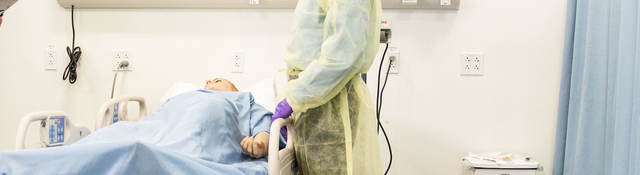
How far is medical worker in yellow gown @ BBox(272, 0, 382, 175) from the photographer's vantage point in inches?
52.2

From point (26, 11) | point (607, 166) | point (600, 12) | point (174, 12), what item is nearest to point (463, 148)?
point (607, 166)

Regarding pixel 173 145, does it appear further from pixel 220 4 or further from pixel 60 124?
pixel 220 4

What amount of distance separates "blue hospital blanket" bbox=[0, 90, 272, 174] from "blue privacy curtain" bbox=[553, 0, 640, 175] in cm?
120

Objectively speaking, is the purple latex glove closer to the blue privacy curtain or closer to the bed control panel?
the bed control panel

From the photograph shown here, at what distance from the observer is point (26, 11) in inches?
96.9

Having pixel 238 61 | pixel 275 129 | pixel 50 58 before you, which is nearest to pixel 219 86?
pixel 238 61

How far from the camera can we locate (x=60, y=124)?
71.4 inches

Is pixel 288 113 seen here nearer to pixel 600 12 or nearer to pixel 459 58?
Answer: pixel 459 58

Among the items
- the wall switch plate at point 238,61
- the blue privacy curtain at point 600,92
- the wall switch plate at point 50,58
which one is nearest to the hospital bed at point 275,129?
the wall switch plate at point 238,61

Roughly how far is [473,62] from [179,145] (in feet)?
5.11

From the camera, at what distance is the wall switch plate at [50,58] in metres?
2.44

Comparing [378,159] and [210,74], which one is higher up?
[210,74]

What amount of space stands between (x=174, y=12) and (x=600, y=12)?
6.86ft

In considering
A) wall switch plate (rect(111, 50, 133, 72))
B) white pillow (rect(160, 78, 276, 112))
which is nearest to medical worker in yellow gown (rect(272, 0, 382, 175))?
white pillow (rect(160, 78, 276, 112))
